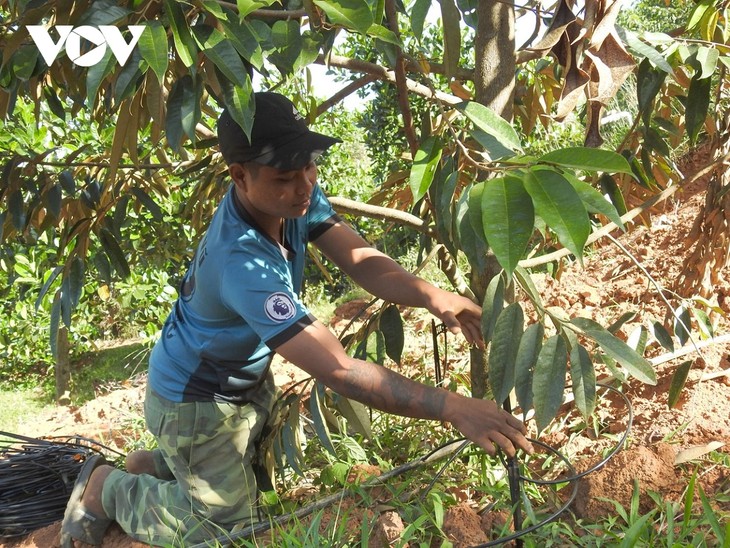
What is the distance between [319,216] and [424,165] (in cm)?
83

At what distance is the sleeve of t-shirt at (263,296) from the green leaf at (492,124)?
0.61 metres

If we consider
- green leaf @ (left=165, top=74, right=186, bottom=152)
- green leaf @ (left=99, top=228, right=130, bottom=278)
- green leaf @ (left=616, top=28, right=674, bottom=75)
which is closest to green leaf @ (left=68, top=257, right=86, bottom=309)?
green leaf @ (left=99, top=228, right=130, bottom=278)

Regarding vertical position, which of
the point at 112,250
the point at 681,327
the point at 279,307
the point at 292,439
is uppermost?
the point at 112,250

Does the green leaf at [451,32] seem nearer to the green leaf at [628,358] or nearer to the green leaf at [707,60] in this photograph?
the green leaf at [707,60]

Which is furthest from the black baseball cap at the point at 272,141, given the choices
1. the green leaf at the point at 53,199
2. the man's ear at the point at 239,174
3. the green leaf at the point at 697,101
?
the green leaf at the point at 697,101

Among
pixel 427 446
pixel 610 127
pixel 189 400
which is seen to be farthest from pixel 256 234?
pixel 610 127

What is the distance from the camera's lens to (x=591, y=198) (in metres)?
1.28

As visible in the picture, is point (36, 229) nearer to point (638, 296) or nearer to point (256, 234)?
point (256, 234)

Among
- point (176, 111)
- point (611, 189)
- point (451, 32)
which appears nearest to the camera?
point (176, 111)

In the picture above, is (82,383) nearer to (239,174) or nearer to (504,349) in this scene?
(239,174)

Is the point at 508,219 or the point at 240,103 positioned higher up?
the point at 240,103

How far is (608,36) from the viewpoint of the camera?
1.53m

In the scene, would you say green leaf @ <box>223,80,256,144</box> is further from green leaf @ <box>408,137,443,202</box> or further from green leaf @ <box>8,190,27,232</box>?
green leaf @ <box>8,190,27,232</box>

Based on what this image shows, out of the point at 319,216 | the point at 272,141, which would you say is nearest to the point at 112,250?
the point at 319,216
